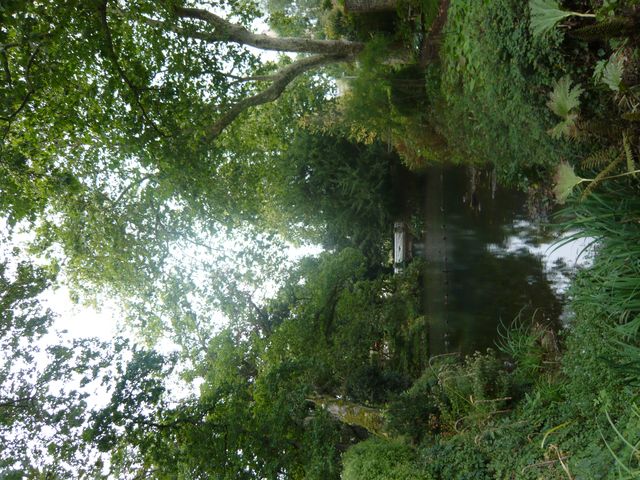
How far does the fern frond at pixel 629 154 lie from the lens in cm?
481

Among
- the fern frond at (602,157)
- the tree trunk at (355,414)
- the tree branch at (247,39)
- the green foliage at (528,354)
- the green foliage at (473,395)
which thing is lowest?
the tree trunk at (355,414)

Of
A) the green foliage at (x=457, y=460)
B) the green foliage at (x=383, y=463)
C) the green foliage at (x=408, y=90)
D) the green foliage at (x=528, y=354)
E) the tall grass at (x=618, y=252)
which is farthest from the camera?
the green foliage at (x=408, y=90)

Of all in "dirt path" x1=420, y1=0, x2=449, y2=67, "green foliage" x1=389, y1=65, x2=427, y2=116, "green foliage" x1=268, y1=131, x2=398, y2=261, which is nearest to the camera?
"dirt path" x1=420, y1=0, x2=449, y2=67

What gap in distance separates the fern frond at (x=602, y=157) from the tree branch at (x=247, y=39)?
7213 millimetres

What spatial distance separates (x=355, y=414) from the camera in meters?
10.3

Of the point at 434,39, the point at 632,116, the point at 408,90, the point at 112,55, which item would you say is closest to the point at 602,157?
the point at 632,116

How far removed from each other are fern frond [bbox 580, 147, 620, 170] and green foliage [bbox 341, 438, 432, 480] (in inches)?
169

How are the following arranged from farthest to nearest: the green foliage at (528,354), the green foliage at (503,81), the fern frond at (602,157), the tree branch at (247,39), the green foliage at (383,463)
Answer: the tree branch at (247,39) → the green foliage at (528,354) → the green foliage at (383,463) → the green foliage at (503,81) → the fern frond at (602,157)

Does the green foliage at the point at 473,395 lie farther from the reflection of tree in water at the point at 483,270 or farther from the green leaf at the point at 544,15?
the green leaf at the point at 544,15

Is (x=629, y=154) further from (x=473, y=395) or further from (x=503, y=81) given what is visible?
(x=473, y=395)

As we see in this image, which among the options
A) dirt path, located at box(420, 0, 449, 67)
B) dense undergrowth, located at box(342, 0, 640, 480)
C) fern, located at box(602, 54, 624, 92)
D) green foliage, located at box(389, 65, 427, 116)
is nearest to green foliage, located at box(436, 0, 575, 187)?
dense undergrowth, located at box(342, 0, 640, 480)

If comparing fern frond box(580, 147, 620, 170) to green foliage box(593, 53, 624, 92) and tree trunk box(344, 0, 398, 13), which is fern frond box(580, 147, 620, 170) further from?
tree trunk box(344, 0, 398, 13)

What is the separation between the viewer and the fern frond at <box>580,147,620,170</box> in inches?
209

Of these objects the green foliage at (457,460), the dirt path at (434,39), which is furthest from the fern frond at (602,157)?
the dirt path at (434,39)
